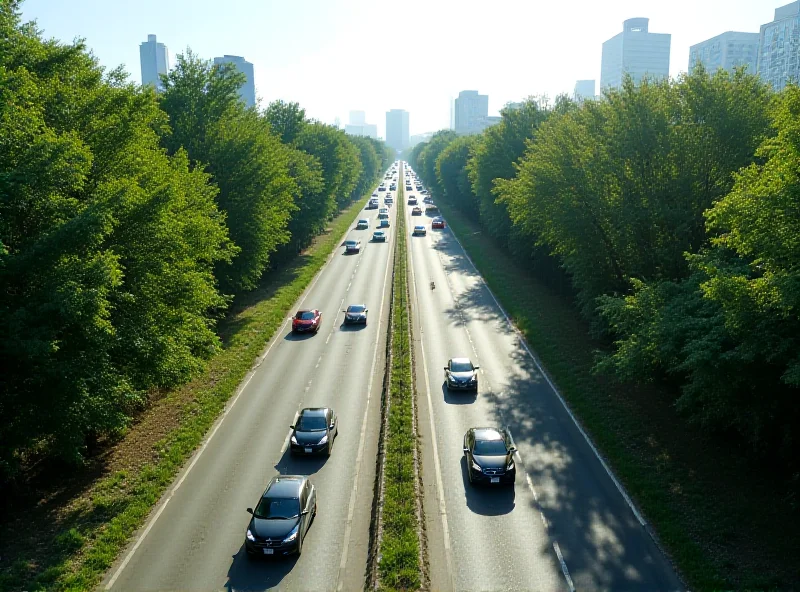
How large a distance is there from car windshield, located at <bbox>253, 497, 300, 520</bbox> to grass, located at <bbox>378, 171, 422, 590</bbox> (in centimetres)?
253

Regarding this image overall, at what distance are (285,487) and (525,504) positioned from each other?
24.2 ft

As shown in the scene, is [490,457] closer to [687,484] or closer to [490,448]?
[490,448]

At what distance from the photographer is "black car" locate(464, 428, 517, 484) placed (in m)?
19.7

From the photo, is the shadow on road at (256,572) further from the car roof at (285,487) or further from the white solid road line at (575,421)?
the white solid road line at (575,421)

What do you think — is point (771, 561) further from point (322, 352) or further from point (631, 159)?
point (322, 352)

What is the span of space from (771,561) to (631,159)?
21.1 metres

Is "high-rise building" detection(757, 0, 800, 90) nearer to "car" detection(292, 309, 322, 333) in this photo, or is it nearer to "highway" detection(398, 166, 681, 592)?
"car" detection(292, 309, 322, 333)

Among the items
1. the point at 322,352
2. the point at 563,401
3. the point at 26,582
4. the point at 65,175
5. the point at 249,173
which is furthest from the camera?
the point at 249,173

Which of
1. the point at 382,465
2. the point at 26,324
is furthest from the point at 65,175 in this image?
the point at 382,465

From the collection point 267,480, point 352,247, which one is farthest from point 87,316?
point 352,247

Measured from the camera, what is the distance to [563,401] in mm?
27234

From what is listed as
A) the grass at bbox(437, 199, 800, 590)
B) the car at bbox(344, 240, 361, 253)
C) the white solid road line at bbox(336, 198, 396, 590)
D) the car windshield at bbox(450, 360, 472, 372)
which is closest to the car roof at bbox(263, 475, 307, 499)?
the white solid road line at bbox(336, 198, 396, 590)

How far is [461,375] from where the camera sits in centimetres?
2845

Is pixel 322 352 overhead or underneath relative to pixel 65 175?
underneath
